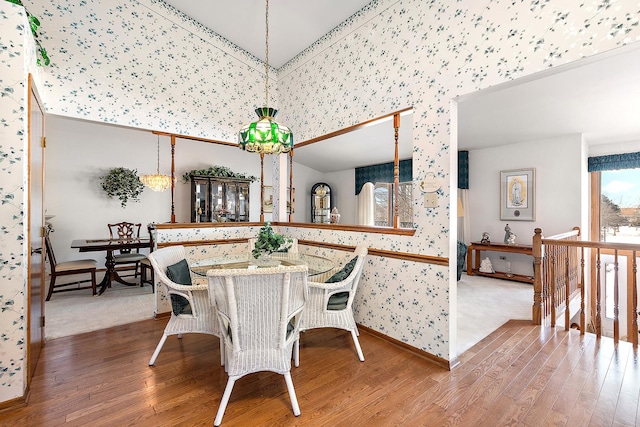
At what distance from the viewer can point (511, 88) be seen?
11.3ft

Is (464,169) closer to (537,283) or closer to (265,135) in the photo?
(537,283)

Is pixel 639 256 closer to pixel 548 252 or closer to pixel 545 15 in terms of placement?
pixel 548 252

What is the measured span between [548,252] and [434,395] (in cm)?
257

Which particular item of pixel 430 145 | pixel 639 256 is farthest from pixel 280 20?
pixel 639 256

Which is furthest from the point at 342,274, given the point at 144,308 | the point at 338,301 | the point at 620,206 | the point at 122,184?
the point at 620,206

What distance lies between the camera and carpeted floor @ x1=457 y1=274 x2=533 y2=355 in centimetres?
301

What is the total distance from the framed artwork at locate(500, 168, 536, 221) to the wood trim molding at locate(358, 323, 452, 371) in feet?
12.9

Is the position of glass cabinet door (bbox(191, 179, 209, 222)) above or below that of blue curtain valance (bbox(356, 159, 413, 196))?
below

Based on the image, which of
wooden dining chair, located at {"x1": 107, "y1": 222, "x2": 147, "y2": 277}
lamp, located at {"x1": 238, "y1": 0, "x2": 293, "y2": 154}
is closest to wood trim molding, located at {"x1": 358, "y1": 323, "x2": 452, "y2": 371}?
lamp, located at {"x1": 238, "y1": 0, "x2": 293, "y2": 154}

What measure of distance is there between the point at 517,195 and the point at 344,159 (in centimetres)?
361

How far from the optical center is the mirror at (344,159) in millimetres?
5393

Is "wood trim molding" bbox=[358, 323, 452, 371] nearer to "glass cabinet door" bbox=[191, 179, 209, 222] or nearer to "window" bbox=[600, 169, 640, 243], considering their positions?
"glass cabinet door" bbox=[191, 179, 209, 222]

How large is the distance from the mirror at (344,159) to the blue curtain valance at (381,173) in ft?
0.32

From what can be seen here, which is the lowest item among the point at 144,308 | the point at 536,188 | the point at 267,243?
the point at 144,308
